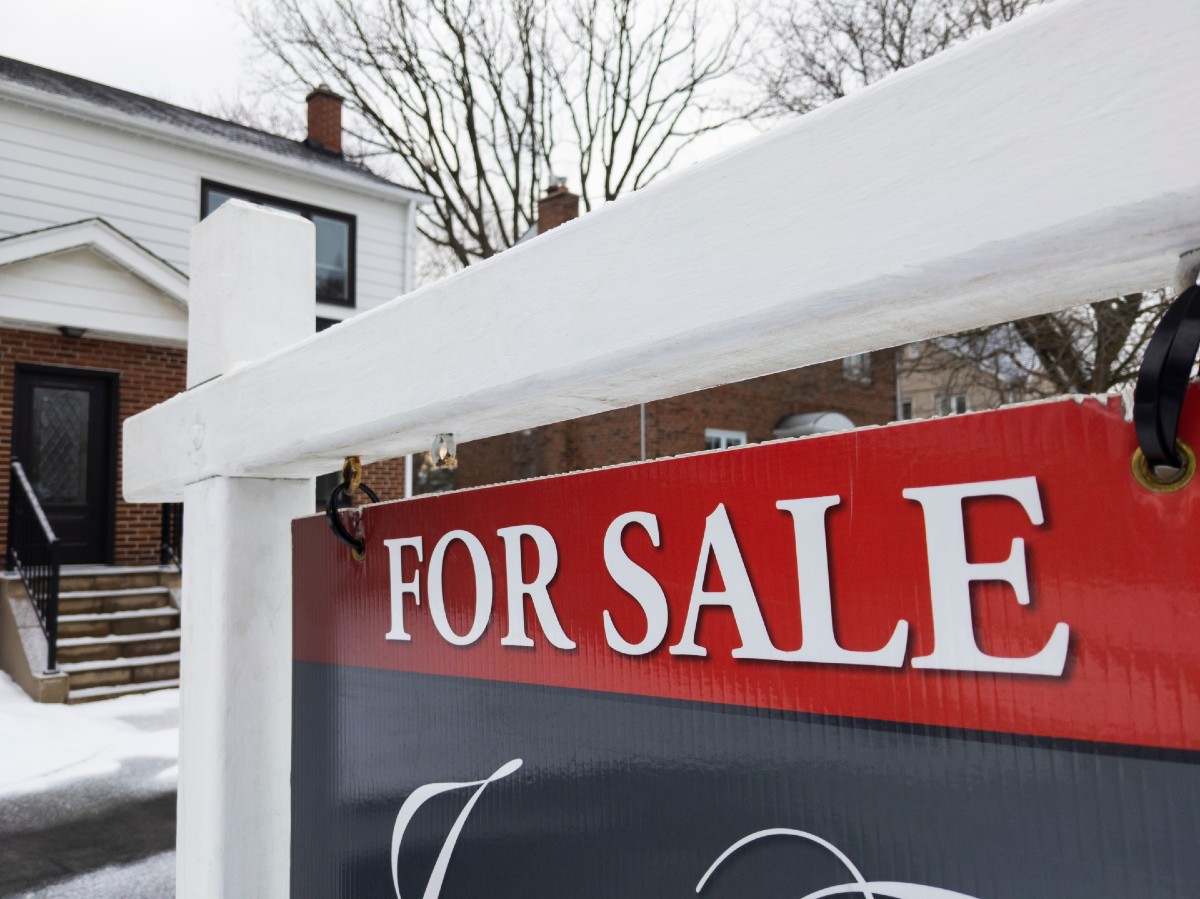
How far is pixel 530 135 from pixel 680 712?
19408mm

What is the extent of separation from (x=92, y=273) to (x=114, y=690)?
14.0 feet

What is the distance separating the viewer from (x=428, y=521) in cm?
133

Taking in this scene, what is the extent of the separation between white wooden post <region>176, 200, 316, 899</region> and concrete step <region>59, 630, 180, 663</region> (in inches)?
296

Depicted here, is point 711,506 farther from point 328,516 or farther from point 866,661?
point 328,516

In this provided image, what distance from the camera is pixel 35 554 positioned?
858 cm

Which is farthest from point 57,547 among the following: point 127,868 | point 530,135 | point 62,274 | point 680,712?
point 530,135

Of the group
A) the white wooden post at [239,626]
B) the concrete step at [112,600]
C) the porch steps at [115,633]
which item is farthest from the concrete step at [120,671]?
the white wooden post at [239,626]

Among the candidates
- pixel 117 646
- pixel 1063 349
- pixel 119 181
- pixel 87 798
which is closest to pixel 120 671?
pixel 117 646

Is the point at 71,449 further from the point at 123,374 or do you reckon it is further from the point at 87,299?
the point at 87,299

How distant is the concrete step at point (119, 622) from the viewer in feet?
27.4

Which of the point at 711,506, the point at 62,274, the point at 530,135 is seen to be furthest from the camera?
the point at 530,135

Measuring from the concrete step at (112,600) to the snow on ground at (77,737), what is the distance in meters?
0.87

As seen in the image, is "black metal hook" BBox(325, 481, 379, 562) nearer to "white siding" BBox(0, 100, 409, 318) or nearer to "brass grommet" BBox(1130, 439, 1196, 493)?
"brass grommet" BBox(1130, 439, 1196, 493)

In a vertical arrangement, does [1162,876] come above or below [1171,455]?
below
